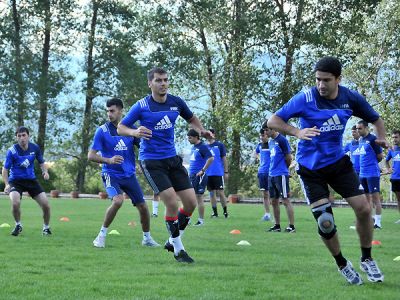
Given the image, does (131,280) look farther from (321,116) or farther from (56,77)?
(56,77)

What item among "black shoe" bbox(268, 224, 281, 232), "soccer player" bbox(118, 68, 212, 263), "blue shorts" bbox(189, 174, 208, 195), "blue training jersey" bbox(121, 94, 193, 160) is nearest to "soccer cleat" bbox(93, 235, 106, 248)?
"soccer player" bbox(118, 68, 212, 263)

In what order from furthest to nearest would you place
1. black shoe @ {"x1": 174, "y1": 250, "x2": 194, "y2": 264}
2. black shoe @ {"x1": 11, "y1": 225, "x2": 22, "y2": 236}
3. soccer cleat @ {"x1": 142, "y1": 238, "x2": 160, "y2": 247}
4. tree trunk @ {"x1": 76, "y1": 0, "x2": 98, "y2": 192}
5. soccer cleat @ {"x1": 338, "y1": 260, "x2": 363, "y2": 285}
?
1. tree trunk @ {"x1": 76, "y1": 0, "x2": 98, "y2": 192}
2. black shoe @ {"x1": 11, "y1": 225, "x2": 22, "y2": 236}
3. soccer cleat @ {"x1": 142, "y1": 238, "x2": 160, "y2": 247}
4. black shoe @ {"x1": 174, "y1": 250, "x2": 194, "y2": 264}
5. soccer cleat @ {"x1": 338, "y1": 260, "x2": 363, "y2": 285}

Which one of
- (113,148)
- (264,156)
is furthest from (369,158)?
(113,148)

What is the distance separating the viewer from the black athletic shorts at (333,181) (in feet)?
23.6

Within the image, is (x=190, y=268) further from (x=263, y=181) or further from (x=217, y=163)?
(x=217, y=163)

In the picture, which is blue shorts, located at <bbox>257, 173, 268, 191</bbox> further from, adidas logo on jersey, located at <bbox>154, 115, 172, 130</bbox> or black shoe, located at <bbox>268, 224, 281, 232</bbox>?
adidas logo on jersey, located at <bbox>154, 115, 172, 130</bbox>

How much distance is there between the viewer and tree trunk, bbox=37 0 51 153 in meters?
→ 43.2

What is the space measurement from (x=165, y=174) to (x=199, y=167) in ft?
29.0

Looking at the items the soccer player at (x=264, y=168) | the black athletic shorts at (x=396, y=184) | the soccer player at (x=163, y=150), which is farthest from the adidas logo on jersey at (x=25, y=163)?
Answer: the black athletic shorts at (x=396, y=184)

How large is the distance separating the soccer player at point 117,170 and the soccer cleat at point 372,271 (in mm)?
4380

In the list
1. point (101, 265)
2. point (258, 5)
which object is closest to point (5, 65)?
point (258, 5)

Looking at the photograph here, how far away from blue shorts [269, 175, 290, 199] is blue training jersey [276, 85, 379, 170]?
727cm

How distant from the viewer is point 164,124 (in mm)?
9148

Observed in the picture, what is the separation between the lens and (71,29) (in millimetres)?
45500
